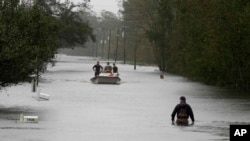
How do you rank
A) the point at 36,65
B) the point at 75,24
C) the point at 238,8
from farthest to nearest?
the point at 75,24 → the point at 238,8 → the point at 36,65

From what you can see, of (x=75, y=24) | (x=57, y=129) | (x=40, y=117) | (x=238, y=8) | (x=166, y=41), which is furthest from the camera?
(x=75, y=24)

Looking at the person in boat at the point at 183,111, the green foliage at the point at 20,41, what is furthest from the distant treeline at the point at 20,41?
the person in boat at the point at 183,111

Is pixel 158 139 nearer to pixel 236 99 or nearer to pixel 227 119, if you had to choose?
pixel 227 119

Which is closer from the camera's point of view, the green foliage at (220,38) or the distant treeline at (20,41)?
the distant treeline at (20,41)

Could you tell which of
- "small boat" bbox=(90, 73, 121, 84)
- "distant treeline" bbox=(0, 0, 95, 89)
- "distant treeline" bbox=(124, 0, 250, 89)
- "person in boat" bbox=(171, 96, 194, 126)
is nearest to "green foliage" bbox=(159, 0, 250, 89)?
"distant treeline" bbox=(124, 0, 250, 89)

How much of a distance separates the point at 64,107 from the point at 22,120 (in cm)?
726

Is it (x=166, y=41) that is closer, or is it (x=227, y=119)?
(x=227, y=119)

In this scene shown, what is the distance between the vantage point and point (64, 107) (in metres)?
31.5

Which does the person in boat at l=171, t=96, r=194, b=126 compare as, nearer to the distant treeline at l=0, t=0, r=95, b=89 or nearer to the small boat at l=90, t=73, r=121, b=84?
the distant treeline at l=0, t=0, r=95, b=89

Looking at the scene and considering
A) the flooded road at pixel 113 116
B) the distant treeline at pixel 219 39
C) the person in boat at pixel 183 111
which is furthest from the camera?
the distant treeline at pixel 219 39

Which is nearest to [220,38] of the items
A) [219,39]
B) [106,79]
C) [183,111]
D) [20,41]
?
[219,39]

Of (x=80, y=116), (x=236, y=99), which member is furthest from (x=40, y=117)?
(x=236, y=99)

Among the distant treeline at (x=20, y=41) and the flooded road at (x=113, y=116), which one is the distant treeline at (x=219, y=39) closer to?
the flooded road at (x=113, y=116)

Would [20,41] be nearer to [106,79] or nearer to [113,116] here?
[113,116]
